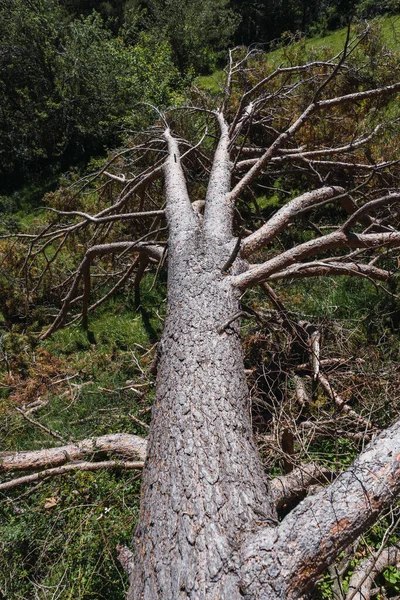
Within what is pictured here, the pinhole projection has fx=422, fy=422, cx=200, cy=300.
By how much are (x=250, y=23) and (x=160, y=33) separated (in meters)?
9.30

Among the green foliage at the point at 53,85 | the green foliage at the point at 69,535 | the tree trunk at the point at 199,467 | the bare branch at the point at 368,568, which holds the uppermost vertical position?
the green foliage at the point at 53,85

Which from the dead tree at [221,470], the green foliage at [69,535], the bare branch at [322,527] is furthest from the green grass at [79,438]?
the bare branch at [322,527]

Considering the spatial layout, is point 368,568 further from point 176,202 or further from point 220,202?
point 176,202

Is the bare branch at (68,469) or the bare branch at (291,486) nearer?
the bare branch at (291,486)

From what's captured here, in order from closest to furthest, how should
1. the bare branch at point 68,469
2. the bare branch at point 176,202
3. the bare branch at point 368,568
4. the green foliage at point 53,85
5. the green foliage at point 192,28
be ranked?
the bare branch at point 368,568, the bare branch at point 68,469, the bare branch at point 176,202, the green foliage at point 53,85, the green foliage at point 192,28

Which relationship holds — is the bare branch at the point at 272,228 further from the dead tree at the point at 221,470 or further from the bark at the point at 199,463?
the bark at the point at 199,463

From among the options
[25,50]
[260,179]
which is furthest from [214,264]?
[25,50]

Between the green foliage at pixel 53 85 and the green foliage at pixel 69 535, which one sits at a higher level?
the green foliage at pixel 53 85

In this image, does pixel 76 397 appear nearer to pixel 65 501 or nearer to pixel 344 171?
pixel 65 501

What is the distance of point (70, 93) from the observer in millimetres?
10539

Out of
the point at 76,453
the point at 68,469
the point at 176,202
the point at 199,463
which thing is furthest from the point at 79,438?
the point at 176,202

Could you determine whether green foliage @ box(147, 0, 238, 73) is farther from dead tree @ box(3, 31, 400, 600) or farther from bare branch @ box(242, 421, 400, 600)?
bare branch @ box(242, 421, 400, 600)

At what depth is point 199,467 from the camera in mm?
1756

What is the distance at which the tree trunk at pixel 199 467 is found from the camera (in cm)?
147
